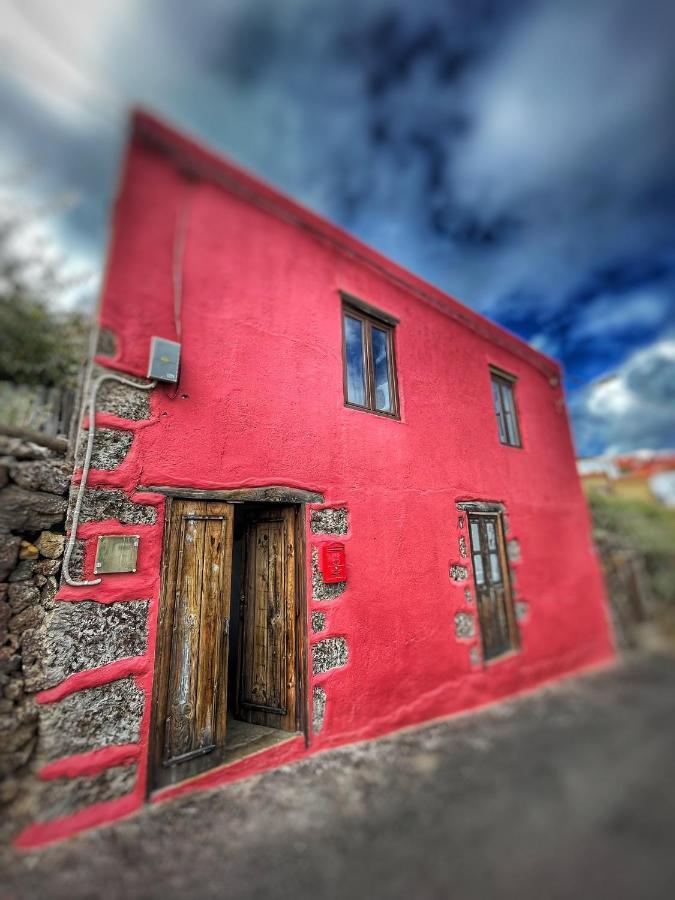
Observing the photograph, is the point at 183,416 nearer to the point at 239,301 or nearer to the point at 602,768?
the point at 239,301

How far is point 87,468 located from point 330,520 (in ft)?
6.51

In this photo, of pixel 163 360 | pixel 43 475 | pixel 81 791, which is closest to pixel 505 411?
pixel 163 360

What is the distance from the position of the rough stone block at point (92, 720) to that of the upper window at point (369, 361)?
9.81 feet

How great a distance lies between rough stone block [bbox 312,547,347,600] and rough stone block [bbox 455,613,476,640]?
1.60 meters

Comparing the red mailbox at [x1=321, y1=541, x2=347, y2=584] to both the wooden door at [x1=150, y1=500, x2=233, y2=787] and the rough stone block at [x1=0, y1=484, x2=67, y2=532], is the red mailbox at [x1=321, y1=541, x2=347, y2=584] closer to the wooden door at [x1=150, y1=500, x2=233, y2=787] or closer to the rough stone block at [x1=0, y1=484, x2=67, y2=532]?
the wooden door at [x1=150, y1=500, x2=233, y2=787]

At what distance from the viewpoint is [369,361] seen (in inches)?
178

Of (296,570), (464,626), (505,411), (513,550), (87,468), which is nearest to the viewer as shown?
(87,468)

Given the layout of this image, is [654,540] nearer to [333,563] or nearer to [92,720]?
[333,563]

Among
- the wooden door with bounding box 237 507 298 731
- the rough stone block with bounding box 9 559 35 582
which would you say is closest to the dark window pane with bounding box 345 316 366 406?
the wooden door with bounding box 237 507 298 731

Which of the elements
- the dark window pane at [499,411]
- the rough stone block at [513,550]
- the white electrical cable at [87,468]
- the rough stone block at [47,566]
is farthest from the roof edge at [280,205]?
the rough stone block at [47,566]

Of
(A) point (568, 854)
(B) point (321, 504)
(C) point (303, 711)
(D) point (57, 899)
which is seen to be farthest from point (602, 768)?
(D) point (57, 899)

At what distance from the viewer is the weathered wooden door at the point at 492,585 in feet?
15.6

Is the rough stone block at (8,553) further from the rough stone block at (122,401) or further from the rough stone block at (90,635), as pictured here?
the rough stone block at (122,401)

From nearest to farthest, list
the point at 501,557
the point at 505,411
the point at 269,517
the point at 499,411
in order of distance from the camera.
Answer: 1. the point at 269,517
2. the point at 501,557
3. the point at 499,411
4. the point at 505,411
